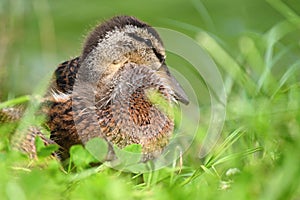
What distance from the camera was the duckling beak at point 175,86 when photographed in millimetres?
5316

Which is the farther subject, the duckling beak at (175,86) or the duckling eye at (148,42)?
the duckling eye at (148,42)

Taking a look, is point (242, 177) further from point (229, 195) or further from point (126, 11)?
point (126, 11)

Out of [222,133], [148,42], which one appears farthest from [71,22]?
[222,133]

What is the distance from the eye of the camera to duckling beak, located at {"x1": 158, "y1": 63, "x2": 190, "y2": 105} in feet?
17.4

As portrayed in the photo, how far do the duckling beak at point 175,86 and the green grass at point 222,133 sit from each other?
0.12 metres

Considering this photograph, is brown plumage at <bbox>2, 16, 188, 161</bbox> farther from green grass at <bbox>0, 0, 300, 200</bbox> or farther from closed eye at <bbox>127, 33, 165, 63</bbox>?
green grass at <bbox>0, 0, 300, 200</bbox>

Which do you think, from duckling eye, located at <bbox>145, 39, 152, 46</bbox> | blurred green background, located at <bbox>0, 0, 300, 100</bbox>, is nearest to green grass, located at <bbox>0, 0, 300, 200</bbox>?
blurred green background, located at <bbox>0, 0, 300, 100</bbox>

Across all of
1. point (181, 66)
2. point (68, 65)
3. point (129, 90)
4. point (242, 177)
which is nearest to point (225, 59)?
point (129, 90)

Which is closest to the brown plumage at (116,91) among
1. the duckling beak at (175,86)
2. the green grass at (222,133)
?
the duckling beak at (175,86)

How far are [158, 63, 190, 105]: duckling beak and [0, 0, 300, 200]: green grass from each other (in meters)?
0.12

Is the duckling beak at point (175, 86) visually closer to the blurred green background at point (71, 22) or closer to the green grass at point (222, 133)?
the green grass at point (222, 133)

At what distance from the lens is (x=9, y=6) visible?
26.7ft

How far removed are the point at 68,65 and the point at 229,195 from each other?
2.72m

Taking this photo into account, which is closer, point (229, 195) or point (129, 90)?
point (229, 195)
